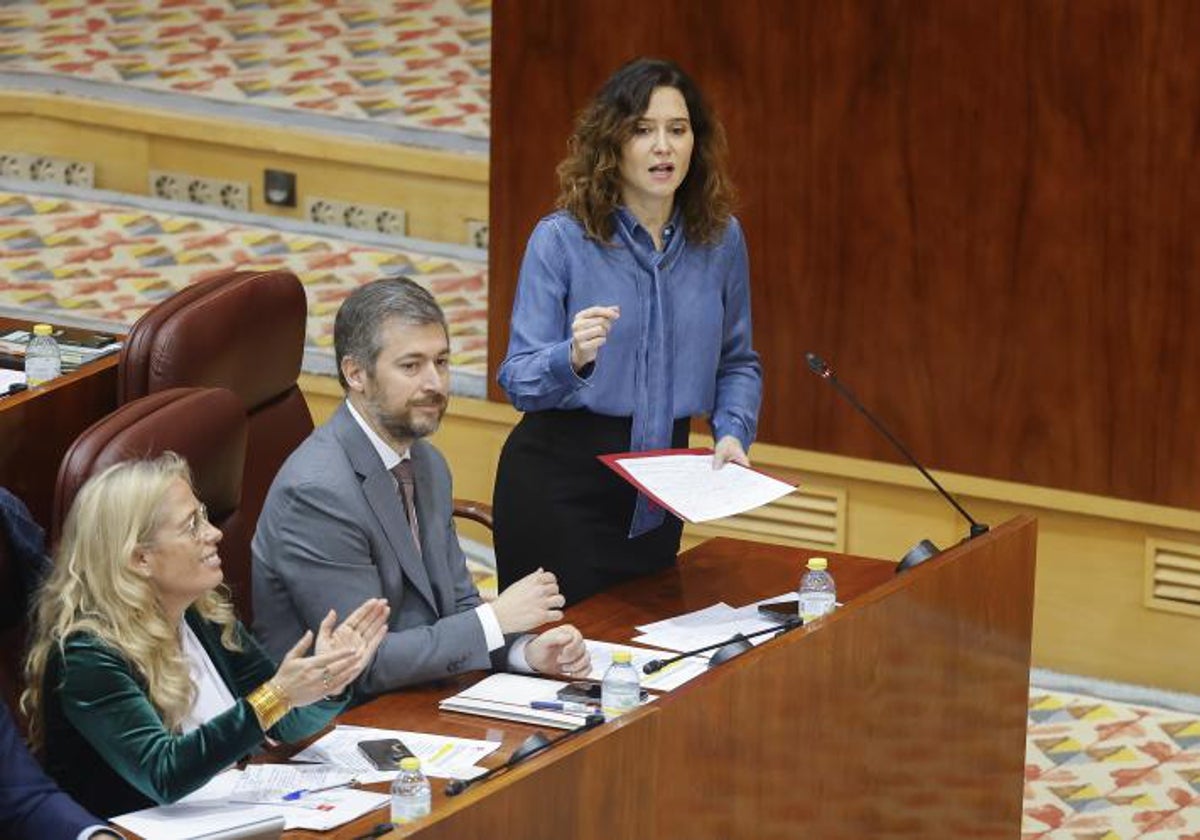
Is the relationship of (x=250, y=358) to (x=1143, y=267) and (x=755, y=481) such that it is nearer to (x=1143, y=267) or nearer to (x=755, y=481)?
(x=755, y=481)

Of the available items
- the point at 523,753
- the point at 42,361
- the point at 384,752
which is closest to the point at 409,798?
the point at 523,753

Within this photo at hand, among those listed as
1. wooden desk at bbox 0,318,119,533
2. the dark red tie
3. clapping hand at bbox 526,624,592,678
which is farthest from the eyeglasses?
wooden desk at bbox 0,318,119,533

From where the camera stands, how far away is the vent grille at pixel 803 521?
496cm

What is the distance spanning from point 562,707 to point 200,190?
14.0 ft

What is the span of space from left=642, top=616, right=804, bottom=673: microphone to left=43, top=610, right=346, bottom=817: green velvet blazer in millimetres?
459

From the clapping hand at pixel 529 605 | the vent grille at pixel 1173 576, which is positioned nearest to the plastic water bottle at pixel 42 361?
the clapping hand at pixel 529 605

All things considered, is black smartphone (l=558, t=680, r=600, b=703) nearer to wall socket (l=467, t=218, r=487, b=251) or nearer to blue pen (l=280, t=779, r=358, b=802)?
blue pen (l=280, t=779, r=358, b=802)

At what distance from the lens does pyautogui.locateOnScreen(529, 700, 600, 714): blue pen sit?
299 centimetres

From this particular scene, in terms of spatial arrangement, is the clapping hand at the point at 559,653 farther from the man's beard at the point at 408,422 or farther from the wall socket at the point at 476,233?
the wall socket at the point at 476,233

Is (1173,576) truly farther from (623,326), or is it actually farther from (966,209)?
(623,326)

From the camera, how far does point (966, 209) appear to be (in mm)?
4688

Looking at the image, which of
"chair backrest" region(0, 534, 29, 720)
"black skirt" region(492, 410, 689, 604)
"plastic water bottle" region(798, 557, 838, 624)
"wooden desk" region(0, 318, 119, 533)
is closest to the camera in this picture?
"chair backrest" region(0, 534, 29, 720)

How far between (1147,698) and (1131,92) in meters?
1.18

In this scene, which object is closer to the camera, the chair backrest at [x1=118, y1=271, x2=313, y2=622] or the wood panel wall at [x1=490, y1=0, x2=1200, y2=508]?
the chair backrest at [x1=118, y1=271, x2=313, y2=622]
